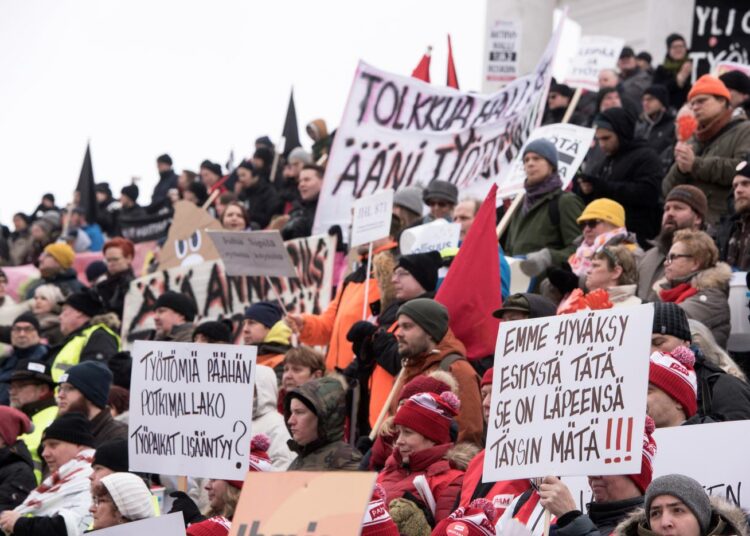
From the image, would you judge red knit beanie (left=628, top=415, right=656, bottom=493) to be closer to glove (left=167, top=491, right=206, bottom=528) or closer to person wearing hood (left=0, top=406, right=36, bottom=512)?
glove (left=167, top=491, right=206, bottom=528)

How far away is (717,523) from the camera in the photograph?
16.2 ft

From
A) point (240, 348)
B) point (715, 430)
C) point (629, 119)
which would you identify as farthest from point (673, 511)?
point (629, 119)

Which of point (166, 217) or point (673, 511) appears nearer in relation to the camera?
point (673, 511)

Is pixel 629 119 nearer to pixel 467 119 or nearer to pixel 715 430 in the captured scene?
pixel 467 119

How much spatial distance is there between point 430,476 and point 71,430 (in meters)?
2.55

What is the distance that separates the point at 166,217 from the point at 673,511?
16899 millimetres

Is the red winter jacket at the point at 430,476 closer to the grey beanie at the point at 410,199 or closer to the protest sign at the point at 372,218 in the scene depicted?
the protest sign at the point at 372,218

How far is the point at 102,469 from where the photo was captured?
794 centimetres

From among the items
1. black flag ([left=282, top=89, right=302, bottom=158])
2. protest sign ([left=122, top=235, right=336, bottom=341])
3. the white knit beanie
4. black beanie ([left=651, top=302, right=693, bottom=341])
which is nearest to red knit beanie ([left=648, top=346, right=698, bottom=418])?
black beanie ([left=651, top=302, right=693, bottom=341])

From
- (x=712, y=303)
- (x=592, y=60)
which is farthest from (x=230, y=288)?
(x=592, y=60)

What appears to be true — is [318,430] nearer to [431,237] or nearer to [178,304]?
[431,237]

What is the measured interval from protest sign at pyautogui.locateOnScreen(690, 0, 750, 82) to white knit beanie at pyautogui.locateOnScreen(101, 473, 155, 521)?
12126mm

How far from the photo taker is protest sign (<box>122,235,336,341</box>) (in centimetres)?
1259

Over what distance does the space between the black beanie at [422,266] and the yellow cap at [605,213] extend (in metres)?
1.31
